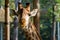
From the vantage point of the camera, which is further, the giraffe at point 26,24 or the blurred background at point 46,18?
the blurred background at point 46,18

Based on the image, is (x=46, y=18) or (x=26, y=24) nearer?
(x=26, y=24)

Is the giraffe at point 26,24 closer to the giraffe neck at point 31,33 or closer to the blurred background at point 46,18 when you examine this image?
the giraffe neck at point 31,33

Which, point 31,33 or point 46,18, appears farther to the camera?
point 46,18

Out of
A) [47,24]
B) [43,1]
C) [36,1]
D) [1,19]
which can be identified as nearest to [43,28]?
[47,24]

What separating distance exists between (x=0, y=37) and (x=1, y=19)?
4.85 ft

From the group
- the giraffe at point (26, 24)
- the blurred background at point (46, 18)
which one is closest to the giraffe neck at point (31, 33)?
the giraffe at point (26, 24)

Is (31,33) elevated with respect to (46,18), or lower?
elevated

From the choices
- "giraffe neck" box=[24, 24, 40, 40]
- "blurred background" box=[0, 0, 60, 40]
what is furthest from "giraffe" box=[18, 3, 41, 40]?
"blurred background" box=[0, 0, 60, 40]

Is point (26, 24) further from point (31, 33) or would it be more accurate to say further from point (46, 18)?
point (46, 18)

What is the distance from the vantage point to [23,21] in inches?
77.4

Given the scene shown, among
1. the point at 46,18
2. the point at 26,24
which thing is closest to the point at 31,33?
the point at 26,24

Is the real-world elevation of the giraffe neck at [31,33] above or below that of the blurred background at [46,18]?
above

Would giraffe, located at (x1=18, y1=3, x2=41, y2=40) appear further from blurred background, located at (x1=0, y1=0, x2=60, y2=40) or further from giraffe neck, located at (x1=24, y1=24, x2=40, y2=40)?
blurred background, located at (x1=0, y1=0, x2=60, y2=40)

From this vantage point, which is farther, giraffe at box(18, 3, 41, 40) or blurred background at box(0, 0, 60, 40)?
blurred background at box(0, 0, 60, 40)
